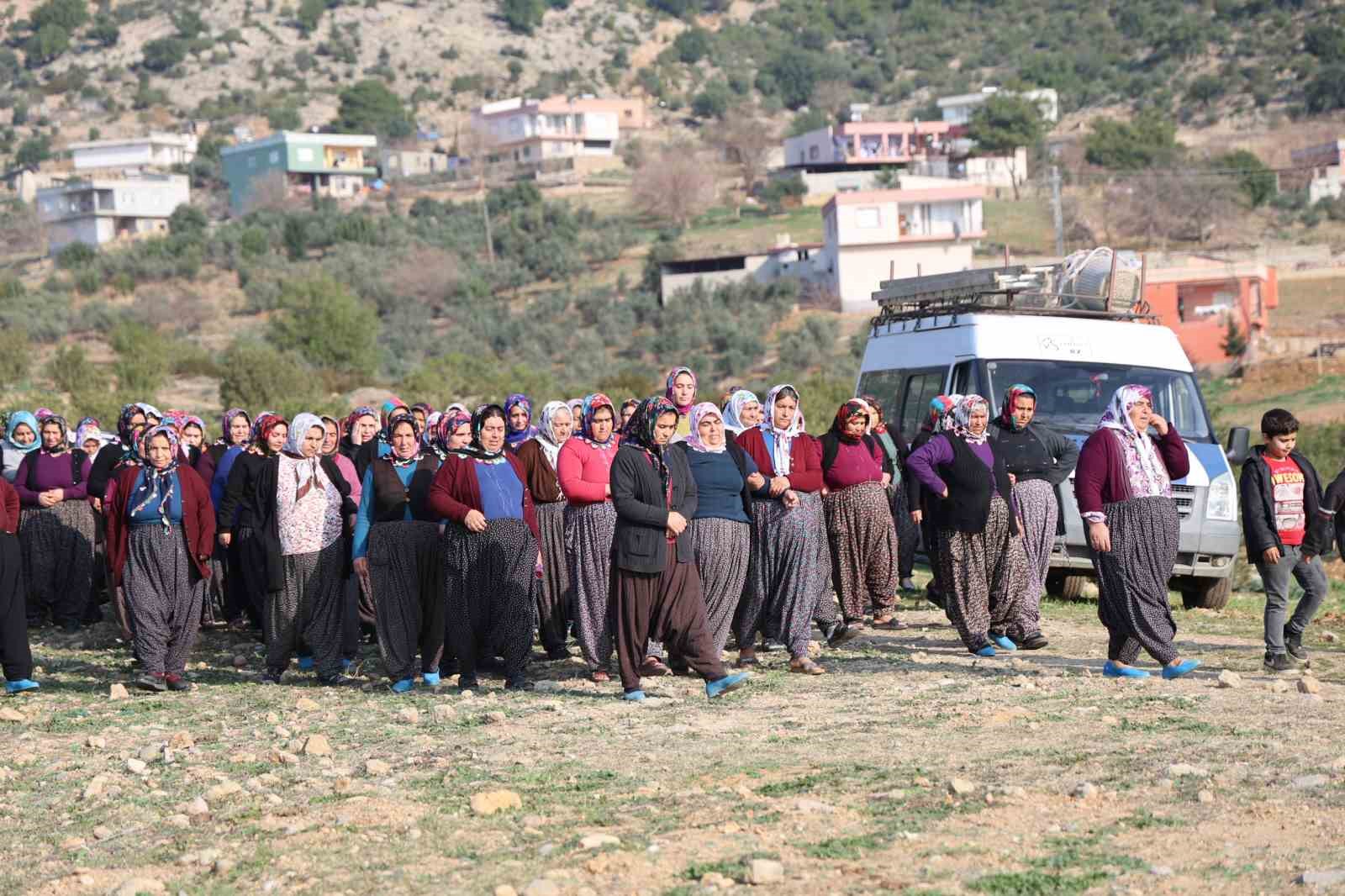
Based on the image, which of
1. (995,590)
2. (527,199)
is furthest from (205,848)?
(527,199)

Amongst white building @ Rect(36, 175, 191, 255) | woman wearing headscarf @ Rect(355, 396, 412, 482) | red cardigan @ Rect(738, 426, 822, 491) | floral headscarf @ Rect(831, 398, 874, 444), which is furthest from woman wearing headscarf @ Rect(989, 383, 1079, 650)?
white building @ Rect(36, 175, 191, 255)

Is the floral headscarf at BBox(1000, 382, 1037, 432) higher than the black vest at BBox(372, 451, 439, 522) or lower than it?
higher

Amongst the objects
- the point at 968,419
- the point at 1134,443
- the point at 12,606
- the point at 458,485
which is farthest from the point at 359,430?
the point at 1134,443

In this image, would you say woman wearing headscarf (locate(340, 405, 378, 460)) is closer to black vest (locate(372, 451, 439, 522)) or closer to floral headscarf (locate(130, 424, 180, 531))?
floral headscarf (locate(130, 424, 180, 531))

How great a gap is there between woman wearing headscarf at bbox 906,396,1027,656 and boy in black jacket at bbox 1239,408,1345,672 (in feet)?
5.24

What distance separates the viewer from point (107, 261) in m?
73.8

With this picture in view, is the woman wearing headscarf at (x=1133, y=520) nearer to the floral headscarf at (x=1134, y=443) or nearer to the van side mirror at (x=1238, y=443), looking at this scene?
the floral headscarf at (x=1134, y=443)

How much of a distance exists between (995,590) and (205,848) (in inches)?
234

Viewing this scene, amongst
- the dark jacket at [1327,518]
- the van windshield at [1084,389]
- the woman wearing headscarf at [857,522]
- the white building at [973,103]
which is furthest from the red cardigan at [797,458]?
the white building at [973,103]

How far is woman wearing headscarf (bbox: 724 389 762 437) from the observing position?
10781mm

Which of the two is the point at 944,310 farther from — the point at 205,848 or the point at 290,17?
the point at 290,17

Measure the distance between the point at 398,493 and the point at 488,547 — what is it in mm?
737

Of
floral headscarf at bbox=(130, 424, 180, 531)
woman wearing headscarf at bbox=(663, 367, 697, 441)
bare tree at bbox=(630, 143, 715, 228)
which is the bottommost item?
floral headscarf at bbox=(130, 424, 180, 531)

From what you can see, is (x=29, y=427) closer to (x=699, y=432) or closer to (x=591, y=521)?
(x=591, y=521)
